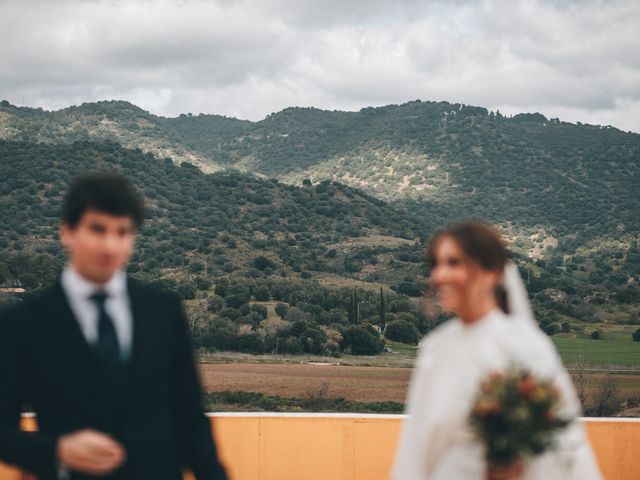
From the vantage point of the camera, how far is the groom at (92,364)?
2377 mm

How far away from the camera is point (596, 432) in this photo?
7906 mm

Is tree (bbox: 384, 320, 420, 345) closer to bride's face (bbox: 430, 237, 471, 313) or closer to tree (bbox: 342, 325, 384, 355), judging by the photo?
tree (bbox: 342, 325, 384, 355)

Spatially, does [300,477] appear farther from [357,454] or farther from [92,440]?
[92,440]

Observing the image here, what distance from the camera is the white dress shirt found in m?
2.43

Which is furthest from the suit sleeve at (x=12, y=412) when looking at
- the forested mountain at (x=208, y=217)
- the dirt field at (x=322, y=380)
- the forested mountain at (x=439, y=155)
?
the forested mountain at (x=439, y=155)

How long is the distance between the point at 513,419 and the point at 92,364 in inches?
53.0

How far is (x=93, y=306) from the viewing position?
8.00 feet

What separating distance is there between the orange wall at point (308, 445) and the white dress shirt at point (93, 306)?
5.40m

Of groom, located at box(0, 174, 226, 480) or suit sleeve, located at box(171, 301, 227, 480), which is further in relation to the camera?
suit sleeve, located at box(171, 301, 227, 480)

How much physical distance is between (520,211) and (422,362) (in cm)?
10720

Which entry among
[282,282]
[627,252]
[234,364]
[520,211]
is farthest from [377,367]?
[520,211]

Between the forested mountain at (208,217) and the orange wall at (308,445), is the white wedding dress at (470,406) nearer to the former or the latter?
the orange wall at (308,445)

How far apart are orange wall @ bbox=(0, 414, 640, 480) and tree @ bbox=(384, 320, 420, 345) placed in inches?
2005

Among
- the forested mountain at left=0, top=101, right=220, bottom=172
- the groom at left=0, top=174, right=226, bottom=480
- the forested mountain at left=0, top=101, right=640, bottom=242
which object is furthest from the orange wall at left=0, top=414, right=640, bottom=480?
the forested mountain at left=0, top=101, right=220, bottom=172
